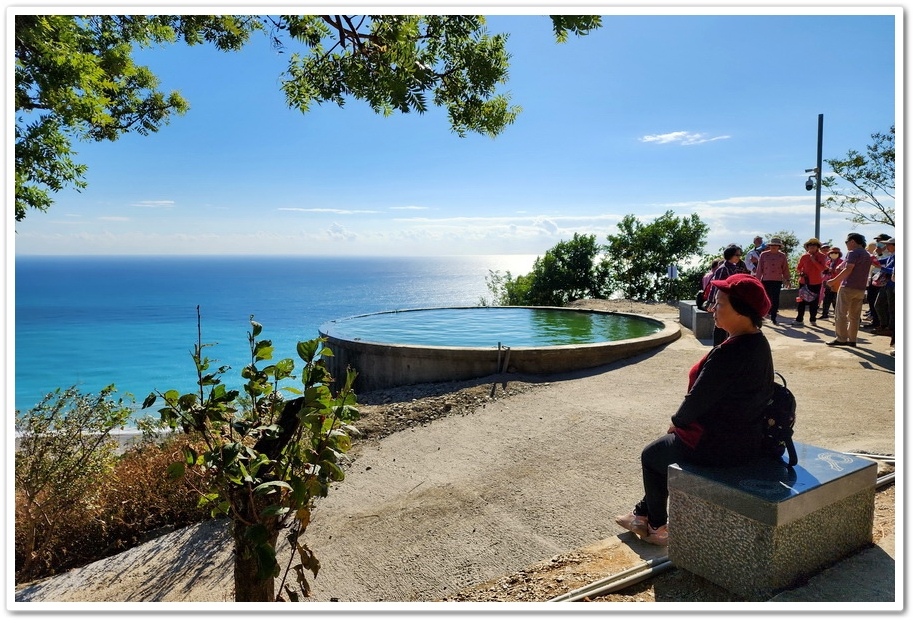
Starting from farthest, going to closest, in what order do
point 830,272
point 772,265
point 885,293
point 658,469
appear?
point 830,272, point 772,265, point 885,293, point 658,469

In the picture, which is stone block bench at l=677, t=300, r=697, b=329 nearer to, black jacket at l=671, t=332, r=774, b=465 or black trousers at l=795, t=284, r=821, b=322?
black trousers at l=795, t=284, r=821, b=322

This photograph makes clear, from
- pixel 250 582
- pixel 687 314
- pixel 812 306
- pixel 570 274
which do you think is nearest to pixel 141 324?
pixel 570 274

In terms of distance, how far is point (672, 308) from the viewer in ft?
55.9

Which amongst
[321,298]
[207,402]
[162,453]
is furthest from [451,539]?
[321,298]

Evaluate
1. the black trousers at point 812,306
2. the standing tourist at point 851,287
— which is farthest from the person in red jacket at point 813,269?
the standing tourist at point 851,287

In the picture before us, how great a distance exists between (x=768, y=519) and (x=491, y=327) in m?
11.5

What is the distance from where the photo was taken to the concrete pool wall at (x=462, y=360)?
8.76 metres

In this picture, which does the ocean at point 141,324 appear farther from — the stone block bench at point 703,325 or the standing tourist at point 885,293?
the standing tourist at point 885,293

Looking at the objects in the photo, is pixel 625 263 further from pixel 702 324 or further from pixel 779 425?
pixel 779 425

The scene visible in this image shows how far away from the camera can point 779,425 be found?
3.01 meters

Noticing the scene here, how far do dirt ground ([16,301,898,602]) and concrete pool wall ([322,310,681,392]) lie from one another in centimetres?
64

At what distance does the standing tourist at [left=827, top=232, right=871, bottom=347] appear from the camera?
9.22 meters

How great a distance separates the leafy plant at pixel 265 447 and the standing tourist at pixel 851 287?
9.41 m

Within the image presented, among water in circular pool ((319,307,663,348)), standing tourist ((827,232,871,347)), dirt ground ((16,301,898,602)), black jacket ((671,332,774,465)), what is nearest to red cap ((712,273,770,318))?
black jacket ((671,332,774,465))
